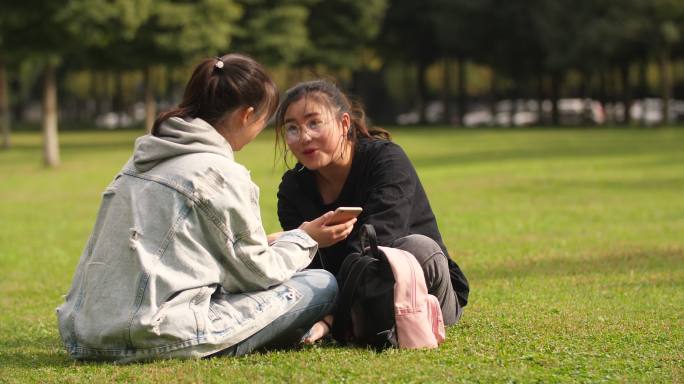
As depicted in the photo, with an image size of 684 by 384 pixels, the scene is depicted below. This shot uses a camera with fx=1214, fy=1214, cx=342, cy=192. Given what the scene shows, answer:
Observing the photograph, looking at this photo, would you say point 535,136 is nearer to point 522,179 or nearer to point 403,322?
point 522,179

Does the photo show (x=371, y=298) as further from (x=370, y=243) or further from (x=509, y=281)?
(x=509, y=281)

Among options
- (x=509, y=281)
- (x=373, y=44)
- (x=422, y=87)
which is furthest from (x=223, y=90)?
(x=422, y=87)

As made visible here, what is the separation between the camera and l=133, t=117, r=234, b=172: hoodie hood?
18.2 ft

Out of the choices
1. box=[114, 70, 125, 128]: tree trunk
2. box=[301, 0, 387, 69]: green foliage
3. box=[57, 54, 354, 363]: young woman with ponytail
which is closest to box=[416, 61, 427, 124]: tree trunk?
box=[301, 0, 387, 69]: green foliage

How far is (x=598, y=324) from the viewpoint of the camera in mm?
6910

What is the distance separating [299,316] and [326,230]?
44 centimetres

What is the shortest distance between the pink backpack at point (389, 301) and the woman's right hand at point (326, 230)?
5.3 inches

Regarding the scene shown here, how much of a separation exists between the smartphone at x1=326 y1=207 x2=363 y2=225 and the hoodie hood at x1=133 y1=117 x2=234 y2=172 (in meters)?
0.67

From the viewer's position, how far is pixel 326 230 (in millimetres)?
5980

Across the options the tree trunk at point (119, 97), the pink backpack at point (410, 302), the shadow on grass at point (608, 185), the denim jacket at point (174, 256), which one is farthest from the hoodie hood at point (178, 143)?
the tree trunk at point (119, 97)

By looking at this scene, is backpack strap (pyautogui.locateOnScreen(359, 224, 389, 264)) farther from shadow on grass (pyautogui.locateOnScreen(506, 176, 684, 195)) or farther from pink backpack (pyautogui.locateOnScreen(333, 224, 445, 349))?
shadow on grass (pyautogui.locateOnScreen(506, 176, 684, 195))

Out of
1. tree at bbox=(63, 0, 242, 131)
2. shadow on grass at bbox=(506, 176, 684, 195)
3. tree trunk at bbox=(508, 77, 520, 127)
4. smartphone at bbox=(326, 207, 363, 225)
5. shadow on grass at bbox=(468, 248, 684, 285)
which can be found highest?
tree at bbox=(63, 0, 242, 131)

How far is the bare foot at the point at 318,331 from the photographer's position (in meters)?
6.21

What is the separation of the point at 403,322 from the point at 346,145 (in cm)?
111
